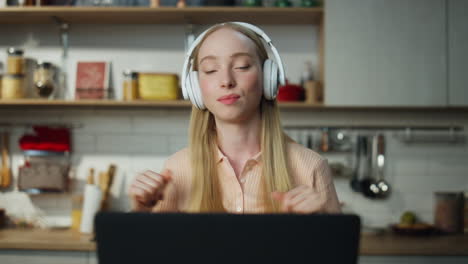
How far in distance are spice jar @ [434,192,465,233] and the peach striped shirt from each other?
215cm

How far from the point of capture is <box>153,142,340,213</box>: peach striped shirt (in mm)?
938

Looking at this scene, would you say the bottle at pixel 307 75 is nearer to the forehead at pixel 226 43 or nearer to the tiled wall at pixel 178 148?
the tiled wall at pixel 178 148

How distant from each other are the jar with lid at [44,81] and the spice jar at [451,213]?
2334 millimetres

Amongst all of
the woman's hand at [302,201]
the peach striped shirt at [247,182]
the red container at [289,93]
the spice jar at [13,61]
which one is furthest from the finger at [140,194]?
the spice jar at [13,61]

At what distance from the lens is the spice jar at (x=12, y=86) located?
9.43 feet

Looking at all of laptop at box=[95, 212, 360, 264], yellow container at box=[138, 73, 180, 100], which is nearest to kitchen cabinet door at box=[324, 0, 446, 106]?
yellow container at box=[138, 73, 180, 100]

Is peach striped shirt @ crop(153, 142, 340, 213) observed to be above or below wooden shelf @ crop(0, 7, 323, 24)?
below

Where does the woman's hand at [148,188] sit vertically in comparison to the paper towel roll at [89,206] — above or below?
above

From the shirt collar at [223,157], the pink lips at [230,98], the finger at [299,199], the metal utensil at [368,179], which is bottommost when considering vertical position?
the metal utensil at [368,179]

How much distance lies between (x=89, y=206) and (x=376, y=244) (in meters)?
1.53

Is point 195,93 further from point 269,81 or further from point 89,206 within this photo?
point 89,206

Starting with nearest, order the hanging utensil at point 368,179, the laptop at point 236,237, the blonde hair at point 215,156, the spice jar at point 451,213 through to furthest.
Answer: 1. the laptop at point 236,237
2. the blonde hair at point 215,156
3. the spice jar at point 451,213
4. the hanging utensil at point 368,179

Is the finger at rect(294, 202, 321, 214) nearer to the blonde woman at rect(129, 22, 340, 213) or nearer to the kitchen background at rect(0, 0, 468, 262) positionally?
the blonde woman at rect(129, 22, 340, 213)

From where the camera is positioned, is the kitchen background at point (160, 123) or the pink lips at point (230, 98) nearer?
the pink lips at point (230, 98)
